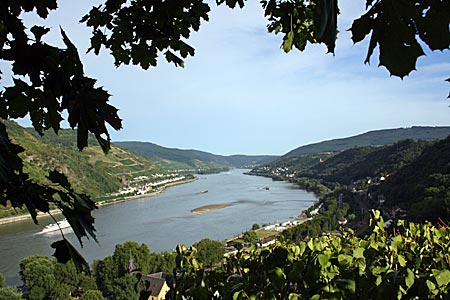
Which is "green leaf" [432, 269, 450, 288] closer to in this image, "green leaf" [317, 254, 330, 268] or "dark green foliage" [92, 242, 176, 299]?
"green leaf" [317, 254, 330, 268]

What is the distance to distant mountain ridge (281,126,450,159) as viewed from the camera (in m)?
103

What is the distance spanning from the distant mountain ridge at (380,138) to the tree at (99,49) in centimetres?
10802

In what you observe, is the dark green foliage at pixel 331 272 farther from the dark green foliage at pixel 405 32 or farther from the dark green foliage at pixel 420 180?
the dark green foliage at pixel 420 180

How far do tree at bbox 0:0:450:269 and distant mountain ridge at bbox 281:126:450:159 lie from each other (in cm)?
10802

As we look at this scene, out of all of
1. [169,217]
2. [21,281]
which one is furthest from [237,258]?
[169,217]

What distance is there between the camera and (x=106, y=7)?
1552 millimetres

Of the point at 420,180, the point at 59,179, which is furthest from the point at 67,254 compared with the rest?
the point at 420,180

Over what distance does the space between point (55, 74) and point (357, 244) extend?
127cm

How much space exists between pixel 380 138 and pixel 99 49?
130996 millimetres

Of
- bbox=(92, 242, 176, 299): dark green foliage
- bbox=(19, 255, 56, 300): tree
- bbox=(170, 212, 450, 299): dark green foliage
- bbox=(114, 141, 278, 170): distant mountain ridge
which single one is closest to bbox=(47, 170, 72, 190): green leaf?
bbox=(170, 212, 450, 299): dark green foliage

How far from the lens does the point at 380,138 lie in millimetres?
122500

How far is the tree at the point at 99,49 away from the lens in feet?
1.60

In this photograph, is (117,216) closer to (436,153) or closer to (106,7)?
(436,153)

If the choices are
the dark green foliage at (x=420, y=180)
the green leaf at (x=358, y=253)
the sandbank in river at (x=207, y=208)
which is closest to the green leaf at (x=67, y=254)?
the green leaf at (x=358, y=253)
